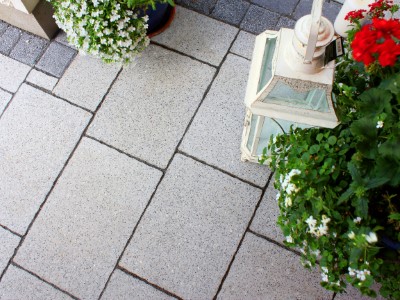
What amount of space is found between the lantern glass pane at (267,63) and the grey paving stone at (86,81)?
1167mm

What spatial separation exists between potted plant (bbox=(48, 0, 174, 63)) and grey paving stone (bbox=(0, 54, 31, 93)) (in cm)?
51

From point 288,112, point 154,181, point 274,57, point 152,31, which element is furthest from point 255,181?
point 152,31

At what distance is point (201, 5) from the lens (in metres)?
2.55

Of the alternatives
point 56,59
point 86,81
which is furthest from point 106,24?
point 56,59

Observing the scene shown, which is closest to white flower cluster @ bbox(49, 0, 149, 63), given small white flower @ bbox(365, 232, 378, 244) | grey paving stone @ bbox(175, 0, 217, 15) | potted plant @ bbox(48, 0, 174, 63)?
potted plant @ bbox(48, 0, 174, 63)

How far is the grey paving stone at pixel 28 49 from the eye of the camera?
8.23 feet

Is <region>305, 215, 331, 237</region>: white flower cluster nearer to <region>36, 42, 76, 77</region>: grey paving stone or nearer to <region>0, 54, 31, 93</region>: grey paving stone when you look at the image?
<region>36, 42, 76, 77</region>: grey paving stone

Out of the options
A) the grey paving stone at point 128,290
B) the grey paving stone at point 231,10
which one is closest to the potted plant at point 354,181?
the grey paving stone at point 128,290

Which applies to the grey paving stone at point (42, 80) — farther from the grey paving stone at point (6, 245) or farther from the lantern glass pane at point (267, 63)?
the lantern glass pane at point (267, 63)

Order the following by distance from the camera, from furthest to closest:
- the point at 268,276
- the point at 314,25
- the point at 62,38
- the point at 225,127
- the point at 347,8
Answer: the point at 62,38 < the point at 225,127 < the point at 347,8 < the point at 268,276 < the point at 314,25

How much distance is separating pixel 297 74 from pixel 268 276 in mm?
1122

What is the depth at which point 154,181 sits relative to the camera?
221 centimetres

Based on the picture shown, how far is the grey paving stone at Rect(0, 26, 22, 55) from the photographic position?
2545mm

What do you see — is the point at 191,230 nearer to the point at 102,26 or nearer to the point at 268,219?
the point at 268,219
